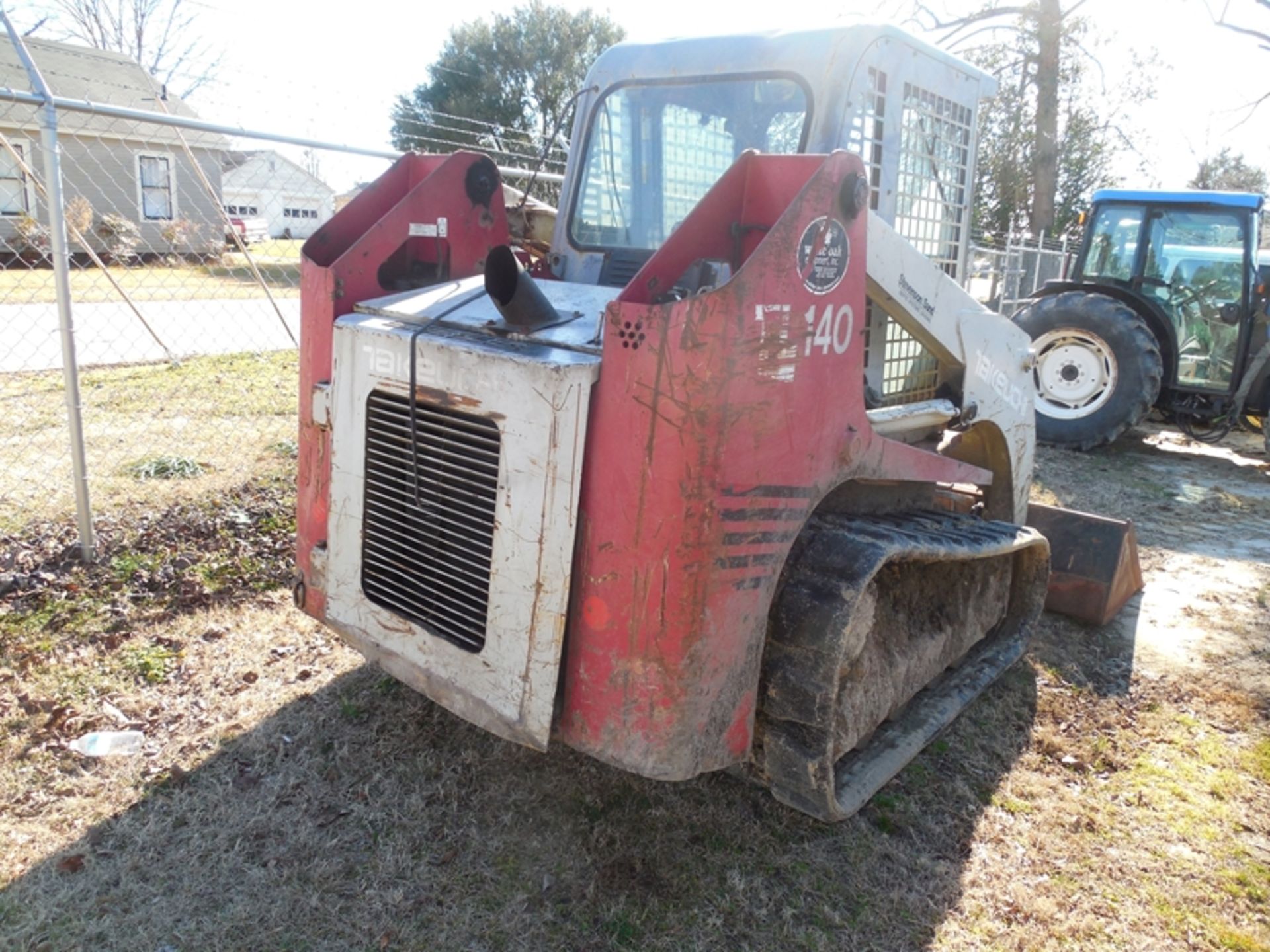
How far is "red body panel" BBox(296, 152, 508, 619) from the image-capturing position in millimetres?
2781

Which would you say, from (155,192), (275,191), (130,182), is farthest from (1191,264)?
(275,191)

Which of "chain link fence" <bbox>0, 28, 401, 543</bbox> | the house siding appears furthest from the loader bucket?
the house siding

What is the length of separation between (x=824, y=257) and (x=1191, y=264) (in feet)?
25.1

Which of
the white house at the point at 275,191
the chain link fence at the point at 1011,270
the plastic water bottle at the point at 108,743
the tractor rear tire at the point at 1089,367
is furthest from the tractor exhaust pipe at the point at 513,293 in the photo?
the white house at the point at 275,191

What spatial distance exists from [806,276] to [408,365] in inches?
41.5

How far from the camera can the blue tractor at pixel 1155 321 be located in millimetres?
7973

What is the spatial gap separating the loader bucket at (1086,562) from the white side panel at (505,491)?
3127 millimetres

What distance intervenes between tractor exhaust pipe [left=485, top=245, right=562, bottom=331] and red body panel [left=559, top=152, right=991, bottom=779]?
1.13 ft

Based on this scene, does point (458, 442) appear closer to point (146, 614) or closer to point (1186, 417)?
point (146, 614)

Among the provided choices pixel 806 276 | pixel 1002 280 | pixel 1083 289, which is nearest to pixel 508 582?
pixel 806 276

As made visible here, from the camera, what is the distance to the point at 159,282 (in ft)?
44.8

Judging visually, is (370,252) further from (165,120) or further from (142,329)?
(142,329)

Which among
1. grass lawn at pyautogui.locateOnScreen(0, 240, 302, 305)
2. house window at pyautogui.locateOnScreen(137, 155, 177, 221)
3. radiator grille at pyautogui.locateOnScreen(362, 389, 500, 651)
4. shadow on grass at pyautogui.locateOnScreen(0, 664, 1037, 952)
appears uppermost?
house window at pyautogui.locateOnScreen(137, 155, 177, 221)

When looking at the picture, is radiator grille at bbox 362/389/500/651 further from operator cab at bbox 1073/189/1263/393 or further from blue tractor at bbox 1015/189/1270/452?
operator cab at bbox 1073/189/1263/393
